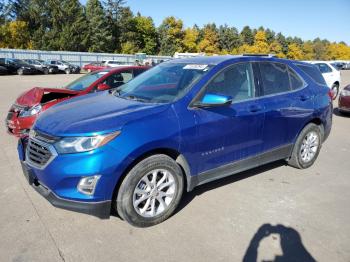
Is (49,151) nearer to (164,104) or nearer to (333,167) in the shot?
(164,104)

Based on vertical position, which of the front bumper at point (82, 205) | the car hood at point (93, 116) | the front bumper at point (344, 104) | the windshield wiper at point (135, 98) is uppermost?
the windshield wiper at point (135, 98)

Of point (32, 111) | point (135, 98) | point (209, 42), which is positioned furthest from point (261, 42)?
point (135, 98)

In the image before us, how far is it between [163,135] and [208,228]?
1133 millimetres

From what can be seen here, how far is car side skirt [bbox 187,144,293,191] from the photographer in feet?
13.1

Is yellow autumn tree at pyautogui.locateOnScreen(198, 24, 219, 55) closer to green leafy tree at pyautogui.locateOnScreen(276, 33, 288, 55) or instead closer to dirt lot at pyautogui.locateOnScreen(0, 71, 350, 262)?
green leafy tree at pyautogui.locateOnScreen(276, 33, 288, 55)

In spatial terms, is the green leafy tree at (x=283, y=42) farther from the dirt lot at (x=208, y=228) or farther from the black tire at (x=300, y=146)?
the dirt lot at (x=208, y=228)

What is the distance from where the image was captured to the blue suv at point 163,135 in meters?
3.20

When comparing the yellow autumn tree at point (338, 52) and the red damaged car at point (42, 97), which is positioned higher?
the yellow autumn tree at point (338, 52)

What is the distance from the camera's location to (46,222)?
3.62 meters

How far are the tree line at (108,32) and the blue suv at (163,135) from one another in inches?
2471

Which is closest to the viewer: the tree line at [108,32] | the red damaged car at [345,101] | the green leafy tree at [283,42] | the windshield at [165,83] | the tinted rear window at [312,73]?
the windshield at [165,83]

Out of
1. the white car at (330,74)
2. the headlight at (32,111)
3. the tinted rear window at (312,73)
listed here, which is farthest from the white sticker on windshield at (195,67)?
the white car at (330,74)

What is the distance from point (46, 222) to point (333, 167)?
472cm

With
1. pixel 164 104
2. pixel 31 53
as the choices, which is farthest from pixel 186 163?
pixel 31 53
